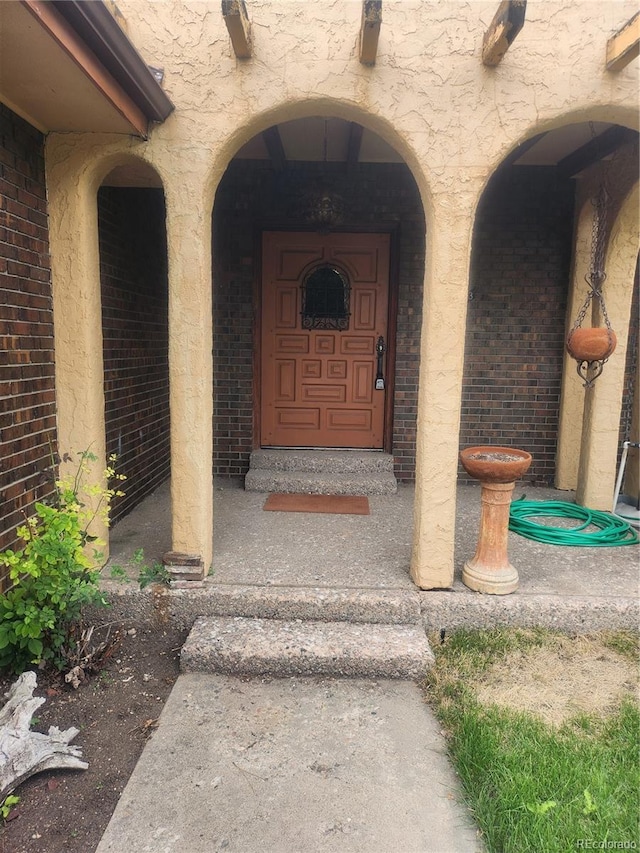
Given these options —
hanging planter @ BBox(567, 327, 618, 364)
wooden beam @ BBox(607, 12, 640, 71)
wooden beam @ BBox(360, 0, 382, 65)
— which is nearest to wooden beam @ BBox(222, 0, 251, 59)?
wooden beam @ BBox(360, 0, 382, 65)

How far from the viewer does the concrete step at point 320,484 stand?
5.04 meters

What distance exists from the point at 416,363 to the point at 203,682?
3.56 m

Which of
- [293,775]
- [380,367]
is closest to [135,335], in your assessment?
[380,367]

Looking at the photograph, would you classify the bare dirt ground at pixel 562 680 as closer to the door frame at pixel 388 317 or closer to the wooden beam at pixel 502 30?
the door frame at pixel 388 317

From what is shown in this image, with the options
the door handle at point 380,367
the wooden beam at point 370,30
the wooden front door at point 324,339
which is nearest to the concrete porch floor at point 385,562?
the wooden front door at point 324,339

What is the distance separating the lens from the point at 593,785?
2074 mm

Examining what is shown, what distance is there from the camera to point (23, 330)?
294cm

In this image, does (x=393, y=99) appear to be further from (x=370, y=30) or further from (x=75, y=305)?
(x=75, y=305)

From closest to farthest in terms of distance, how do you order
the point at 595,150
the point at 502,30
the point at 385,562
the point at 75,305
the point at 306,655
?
the point at 502,30, the point at 306,655, the point at 75,305, the point at 385,562, the point at 595,150

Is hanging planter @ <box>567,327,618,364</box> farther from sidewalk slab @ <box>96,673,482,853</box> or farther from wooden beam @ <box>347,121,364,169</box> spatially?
sidewalk slab @ <box>96,673,482,853</box>

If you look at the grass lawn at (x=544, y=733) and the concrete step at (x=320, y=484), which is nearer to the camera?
the grass lawn at (x=544, y=733)

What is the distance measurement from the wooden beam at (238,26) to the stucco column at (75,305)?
1.06 m

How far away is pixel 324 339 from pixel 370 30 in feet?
9.75

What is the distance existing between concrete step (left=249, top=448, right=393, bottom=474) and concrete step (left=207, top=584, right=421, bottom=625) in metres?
2.14
